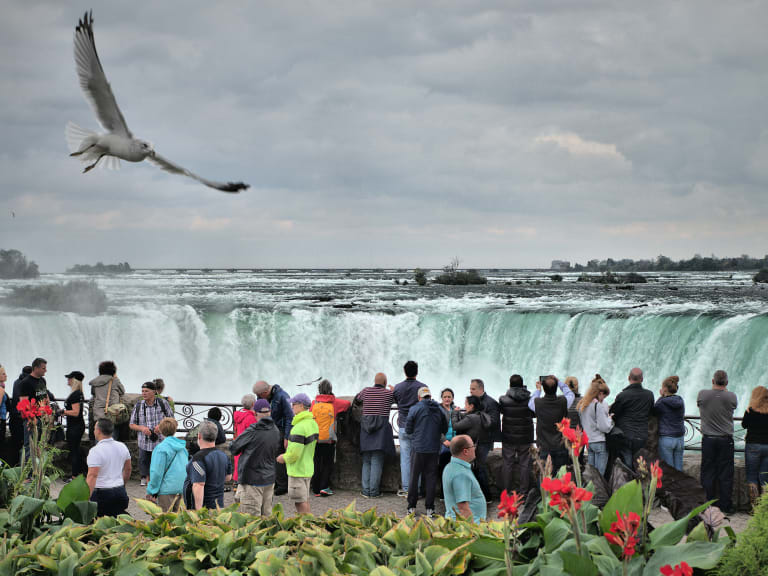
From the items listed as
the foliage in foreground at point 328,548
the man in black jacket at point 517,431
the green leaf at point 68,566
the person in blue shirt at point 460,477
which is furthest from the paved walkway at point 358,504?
the green leaf at point 68,566

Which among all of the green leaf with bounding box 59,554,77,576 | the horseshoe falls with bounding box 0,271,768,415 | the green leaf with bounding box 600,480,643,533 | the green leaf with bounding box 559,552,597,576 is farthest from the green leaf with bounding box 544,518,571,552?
the horseshoe falls with bounding box 0,271,768,415

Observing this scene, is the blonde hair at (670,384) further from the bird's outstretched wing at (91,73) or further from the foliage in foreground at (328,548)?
the bird's outstretched wing at (91,73)

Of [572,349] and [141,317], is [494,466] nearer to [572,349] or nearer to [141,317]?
[572,349]

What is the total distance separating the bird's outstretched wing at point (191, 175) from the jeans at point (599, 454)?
5.26m

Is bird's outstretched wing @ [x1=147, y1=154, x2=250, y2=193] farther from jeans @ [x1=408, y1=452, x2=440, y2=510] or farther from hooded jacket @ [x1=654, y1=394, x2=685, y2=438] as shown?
hooded jacket @ [x1=654, y1=394, x2=685, y2=438]

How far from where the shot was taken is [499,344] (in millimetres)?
19422

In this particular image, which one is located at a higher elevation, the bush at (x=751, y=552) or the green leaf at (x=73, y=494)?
the bush at (x=751, y=552)

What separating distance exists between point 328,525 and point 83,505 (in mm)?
1510

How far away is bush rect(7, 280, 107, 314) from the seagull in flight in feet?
75.7

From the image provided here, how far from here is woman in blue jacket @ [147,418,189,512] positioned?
240 inches

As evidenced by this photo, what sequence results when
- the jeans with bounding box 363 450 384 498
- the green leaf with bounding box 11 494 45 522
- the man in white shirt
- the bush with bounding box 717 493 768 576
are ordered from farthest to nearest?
the jeans with bounding box 363 450 384 498 < the man in white shirt < the green leaf with bounding box 11 494 45 522 < the bush with bounding box 717 493 768 576

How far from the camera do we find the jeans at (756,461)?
23.6 ft

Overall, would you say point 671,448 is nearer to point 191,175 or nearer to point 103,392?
point 191,175

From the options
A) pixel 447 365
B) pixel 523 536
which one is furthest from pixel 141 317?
pixel 523 536
